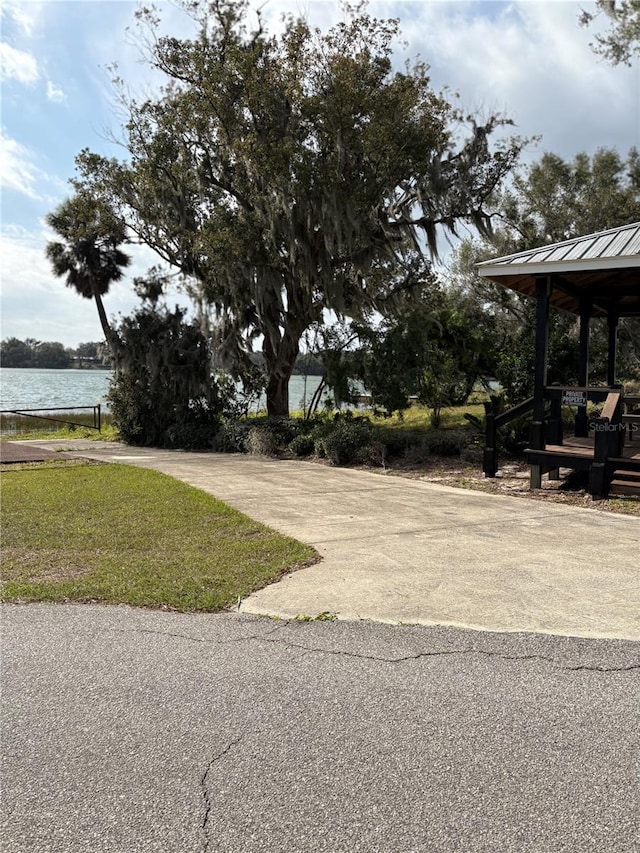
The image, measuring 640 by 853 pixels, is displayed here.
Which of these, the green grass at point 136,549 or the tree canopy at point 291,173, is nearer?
the green grass at point 136,549

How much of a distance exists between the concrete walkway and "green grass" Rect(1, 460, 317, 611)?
29 centimetres

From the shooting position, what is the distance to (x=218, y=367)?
16000 mm

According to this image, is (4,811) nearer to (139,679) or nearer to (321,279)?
(139,679)

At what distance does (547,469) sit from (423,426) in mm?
5563

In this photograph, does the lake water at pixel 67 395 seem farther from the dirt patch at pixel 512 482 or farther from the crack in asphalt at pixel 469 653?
the crack in asphalt at pixel 469 653

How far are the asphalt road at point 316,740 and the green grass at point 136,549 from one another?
63cm

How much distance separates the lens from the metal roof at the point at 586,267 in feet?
28.2

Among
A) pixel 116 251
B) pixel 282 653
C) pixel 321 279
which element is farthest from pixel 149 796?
pixel 116 251

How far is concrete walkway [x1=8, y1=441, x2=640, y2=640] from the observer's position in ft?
14.0

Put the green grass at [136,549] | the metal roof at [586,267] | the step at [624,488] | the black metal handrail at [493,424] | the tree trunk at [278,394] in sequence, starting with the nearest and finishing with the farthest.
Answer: the green grass at [136,549] → the step at [624,488] → the metal roof at [586,267] → the black metal handrail at [493,424] → the tree trunk at [278,394]

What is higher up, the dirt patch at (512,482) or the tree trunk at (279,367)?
the tree trunk at (279,367)

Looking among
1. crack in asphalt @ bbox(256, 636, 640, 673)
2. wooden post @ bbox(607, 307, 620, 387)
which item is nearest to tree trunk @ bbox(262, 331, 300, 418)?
Result: wooden post @ bbox(607, 307, 620, 387)

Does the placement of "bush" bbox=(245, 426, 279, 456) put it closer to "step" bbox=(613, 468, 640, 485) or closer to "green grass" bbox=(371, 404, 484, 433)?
"green grass" bbox=(371, 404, 484, 433)

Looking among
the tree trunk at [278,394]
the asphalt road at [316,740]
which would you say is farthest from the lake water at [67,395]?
the asphalt road at [316,740]
